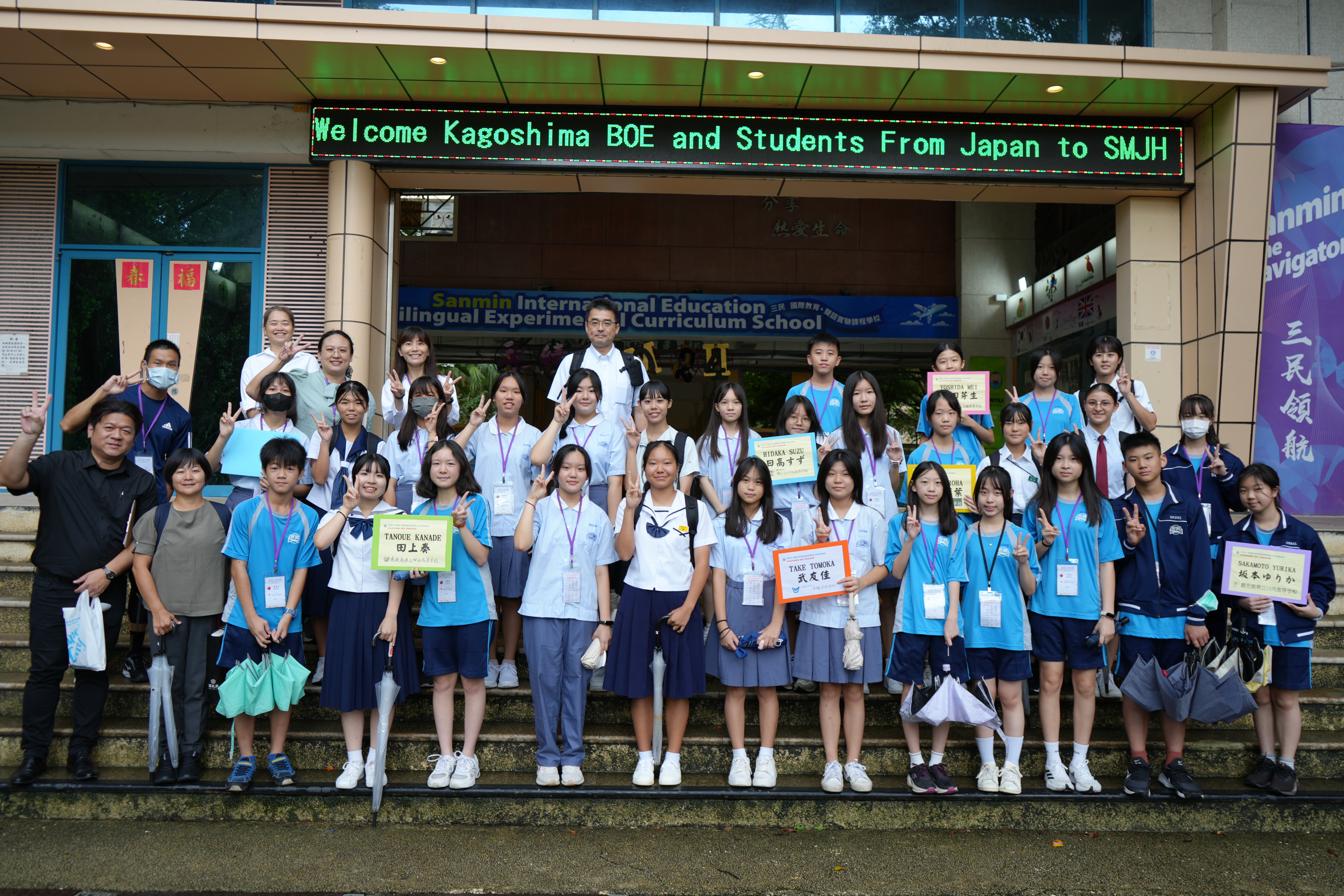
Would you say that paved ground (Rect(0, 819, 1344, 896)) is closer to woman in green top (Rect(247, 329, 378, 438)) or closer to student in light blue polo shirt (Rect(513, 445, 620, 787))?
student in light blue polo shirt (Rect(513, 445, 620, 787))

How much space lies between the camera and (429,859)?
160 inches

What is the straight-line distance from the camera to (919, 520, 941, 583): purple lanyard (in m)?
4.65

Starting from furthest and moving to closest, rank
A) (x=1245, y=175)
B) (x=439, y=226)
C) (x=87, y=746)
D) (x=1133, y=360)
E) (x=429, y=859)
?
(x=439, y=226), (x=1133, y=360), (x=1245, y=175), (x=87, y=746), (x=429, y=859)

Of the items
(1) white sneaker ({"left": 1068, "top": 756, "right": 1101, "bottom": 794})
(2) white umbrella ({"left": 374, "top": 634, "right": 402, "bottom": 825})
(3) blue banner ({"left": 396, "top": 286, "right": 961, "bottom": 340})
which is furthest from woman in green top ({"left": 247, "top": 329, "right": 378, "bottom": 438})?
Result: (3) blue banner ({"left": 396, "top": 286, "right": 961, "bottom": 340})

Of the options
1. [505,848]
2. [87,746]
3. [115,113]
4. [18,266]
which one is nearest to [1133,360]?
[505,848]

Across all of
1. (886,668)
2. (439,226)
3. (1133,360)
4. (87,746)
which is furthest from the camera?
(439,226)

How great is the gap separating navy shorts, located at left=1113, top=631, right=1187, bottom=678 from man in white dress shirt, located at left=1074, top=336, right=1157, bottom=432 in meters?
1.50

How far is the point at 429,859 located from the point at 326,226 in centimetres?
565

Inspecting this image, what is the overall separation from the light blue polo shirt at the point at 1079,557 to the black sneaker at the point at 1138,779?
27.3 inches

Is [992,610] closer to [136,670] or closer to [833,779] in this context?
[833,779]

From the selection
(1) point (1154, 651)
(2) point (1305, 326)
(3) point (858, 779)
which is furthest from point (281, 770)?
(2) point (1305, 326)

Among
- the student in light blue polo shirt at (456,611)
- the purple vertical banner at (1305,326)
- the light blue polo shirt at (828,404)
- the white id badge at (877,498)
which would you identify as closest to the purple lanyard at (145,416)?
the student in light blue polo shirt at (456,611)

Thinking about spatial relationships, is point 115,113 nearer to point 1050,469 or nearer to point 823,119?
point 823,119

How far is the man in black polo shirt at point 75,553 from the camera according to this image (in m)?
4.49
